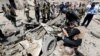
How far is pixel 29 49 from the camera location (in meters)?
6.66

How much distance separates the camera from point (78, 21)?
9.69 m

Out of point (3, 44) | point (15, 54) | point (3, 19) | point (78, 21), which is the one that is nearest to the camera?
point (15, 54)

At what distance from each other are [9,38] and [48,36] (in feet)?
5.94

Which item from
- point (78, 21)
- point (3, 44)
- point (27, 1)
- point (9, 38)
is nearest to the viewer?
point (3, 44)

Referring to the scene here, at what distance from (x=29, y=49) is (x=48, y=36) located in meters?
1.07

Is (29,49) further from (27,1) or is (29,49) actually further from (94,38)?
(27,1)

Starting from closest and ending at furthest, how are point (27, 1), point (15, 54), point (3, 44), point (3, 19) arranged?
point (15, 54) < point (3, 44) < point (3, 19) < point (27, 1)

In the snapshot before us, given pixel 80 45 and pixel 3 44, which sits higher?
pixel 3 44

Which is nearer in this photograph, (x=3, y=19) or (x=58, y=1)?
(x=3, y=19)

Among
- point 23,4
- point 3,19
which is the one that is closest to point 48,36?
point 3,19

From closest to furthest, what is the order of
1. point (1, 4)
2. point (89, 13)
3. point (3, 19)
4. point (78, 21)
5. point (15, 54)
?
point (15, 54), point (89, 13), point (78, 21), point (3, 19), point (1, 4)

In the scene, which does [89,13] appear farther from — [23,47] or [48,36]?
[23,47]

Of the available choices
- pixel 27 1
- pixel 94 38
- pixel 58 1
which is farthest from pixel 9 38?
pixel 58 1

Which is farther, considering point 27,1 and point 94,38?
point 27,1
